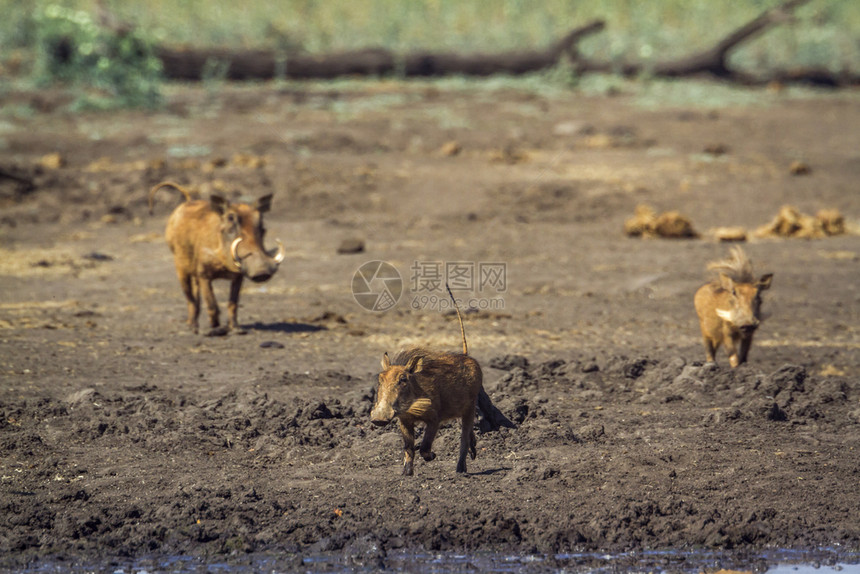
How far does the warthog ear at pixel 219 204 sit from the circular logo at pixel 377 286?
2.36 m

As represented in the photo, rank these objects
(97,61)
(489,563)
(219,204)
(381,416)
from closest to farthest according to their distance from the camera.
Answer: (381,416)
(489,563)
(219,204)
(97,61)

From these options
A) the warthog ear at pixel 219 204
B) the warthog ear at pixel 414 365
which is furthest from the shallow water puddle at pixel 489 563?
the warthog ear at pixel 219 204

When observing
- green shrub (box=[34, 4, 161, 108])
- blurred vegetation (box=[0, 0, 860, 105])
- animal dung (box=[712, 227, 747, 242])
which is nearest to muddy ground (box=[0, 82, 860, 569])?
animal dung (box=[712, 227, 747, 242])

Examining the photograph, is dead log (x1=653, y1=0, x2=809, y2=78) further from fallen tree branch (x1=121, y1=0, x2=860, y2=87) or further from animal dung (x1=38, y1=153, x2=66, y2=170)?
animal dung (x1=38, y1=153, x2=66, y2=170)

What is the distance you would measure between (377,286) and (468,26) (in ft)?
58.7

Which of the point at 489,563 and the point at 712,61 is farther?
the point at 712,61

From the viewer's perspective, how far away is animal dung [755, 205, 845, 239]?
49.2ft

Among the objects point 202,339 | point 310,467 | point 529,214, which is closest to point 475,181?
point 529,214

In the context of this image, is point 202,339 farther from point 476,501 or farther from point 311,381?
point 476,501

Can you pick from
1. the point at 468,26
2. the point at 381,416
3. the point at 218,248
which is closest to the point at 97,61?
the point at 468,26

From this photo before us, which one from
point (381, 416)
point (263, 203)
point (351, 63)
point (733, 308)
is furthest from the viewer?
point (351, 63)

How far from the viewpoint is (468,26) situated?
29328 mm

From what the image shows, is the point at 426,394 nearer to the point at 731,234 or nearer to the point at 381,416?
the point at 381,416

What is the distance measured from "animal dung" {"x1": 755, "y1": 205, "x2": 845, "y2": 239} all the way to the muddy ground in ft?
1.25
